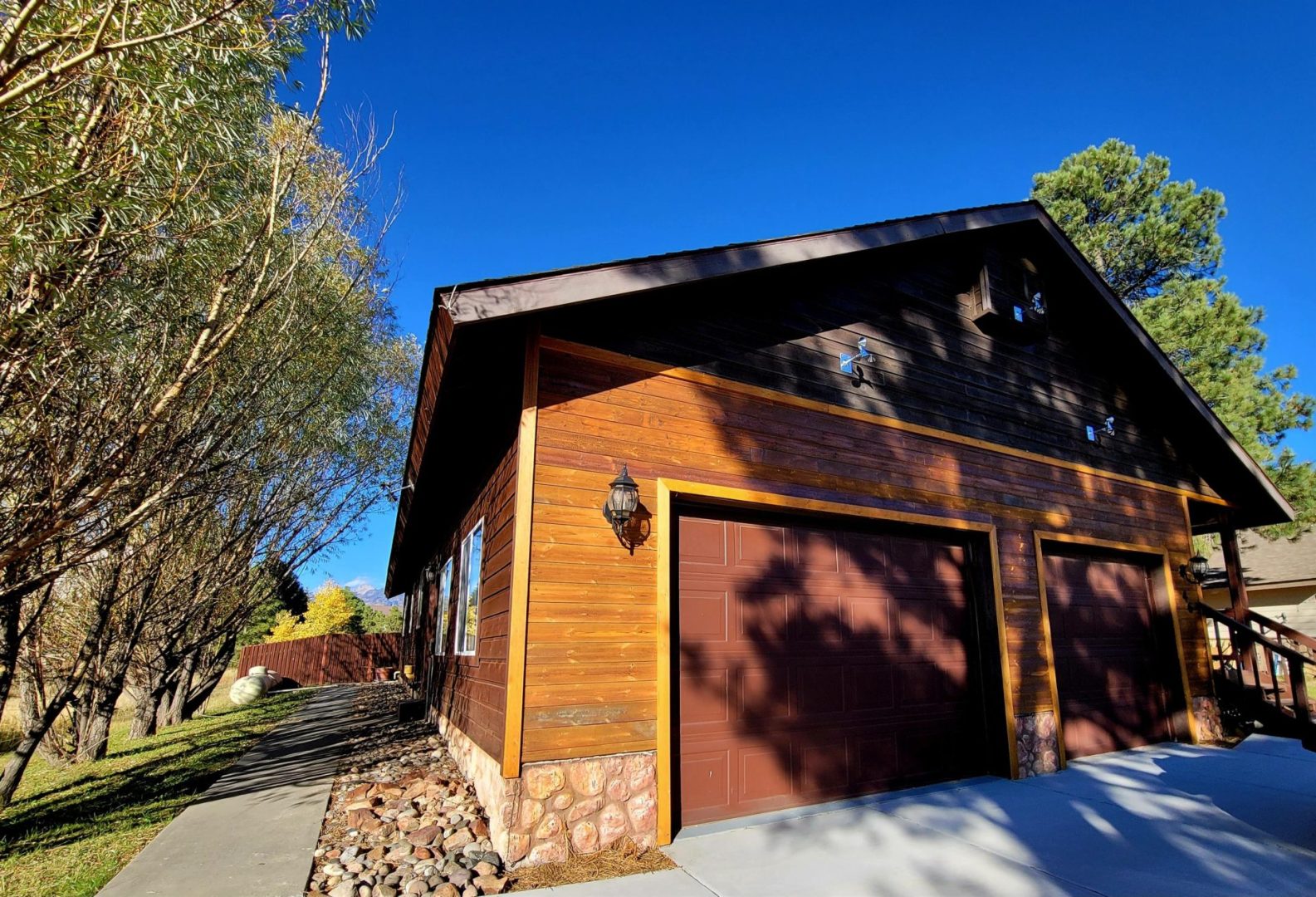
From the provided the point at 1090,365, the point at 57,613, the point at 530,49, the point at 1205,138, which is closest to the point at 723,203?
the point at 530,49

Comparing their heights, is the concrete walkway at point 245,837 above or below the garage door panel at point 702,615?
below

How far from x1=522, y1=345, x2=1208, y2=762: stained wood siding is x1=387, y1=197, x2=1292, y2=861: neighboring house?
2cm

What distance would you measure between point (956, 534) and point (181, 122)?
6435 millimetres

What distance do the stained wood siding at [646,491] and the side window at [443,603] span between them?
13.6ft

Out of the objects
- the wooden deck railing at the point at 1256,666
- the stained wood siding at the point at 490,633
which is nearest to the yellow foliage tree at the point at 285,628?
the stained wood siding at the point at 490,633

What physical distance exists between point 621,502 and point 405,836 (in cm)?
252

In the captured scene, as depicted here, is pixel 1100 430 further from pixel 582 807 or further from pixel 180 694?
pixel 180 694

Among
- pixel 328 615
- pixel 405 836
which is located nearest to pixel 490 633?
pixel 405 836

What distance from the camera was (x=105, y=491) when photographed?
392 centimetres

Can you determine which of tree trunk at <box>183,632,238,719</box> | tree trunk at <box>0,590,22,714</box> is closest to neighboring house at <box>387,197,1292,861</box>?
tree trunk at <box>0,590,22,714</box>

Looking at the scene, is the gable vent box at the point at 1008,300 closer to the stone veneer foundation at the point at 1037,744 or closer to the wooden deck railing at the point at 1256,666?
the stone veneer foundation at the point at 1037,744

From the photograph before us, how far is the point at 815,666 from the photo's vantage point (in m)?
5.02

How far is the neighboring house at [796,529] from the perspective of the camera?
13.3ft

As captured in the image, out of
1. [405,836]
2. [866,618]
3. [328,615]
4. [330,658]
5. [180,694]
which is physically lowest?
[330,658]
